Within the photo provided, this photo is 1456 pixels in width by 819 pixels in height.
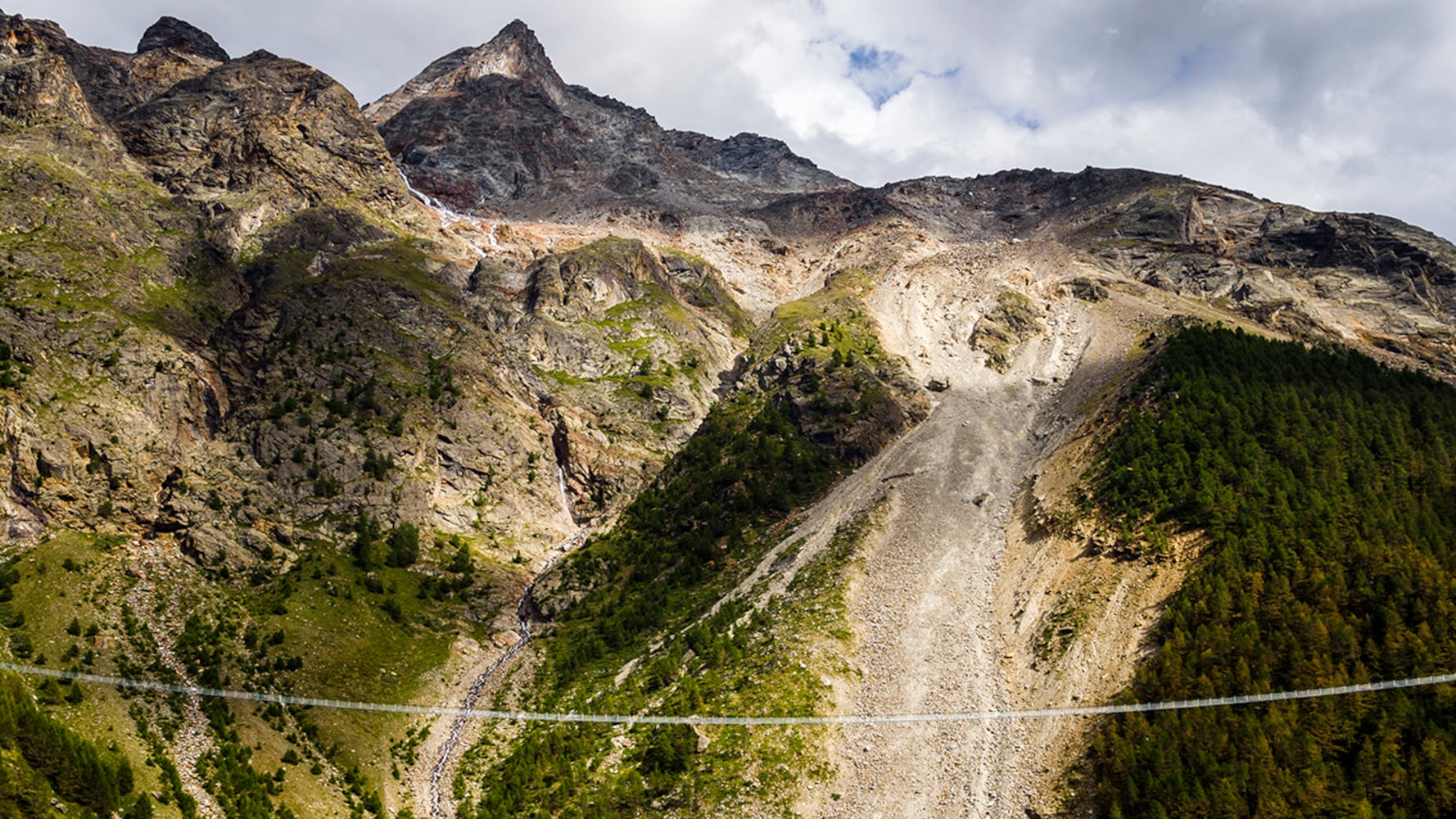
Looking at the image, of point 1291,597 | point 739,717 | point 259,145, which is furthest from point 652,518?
point 259,145

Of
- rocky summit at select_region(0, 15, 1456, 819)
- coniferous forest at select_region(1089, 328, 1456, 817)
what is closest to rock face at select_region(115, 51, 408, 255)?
rocky summit at select_region(0, 15, 1456, 819)

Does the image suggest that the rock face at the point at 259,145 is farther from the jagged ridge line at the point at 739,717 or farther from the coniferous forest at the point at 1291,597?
the coniferous forest at the point at 1291,597

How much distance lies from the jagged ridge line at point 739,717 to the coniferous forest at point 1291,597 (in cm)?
61

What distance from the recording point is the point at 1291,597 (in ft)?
179

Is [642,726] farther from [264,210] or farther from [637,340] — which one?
[264,210]

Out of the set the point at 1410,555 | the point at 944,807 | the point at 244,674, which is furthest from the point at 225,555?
the point at 1410,555

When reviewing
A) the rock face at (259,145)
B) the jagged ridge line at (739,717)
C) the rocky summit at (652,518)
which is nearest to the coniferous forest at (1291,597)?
the rocky summit at (652,518)

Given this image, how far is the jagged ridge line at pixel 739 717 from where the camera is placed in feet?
157

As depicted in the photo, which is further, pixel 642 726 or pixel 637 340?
pixel 637 340

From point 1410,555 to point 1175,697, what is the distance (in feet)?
65.0

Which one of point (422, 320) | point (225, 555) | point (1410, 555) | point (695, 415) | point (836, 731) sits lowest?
point (836, 731)

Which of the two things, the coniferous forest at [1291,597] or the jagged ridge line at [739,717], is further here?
the jagged ridge line at [739,717]

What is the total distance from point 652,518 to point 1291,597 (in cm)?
6706

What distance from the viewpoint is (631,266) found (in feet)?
518
